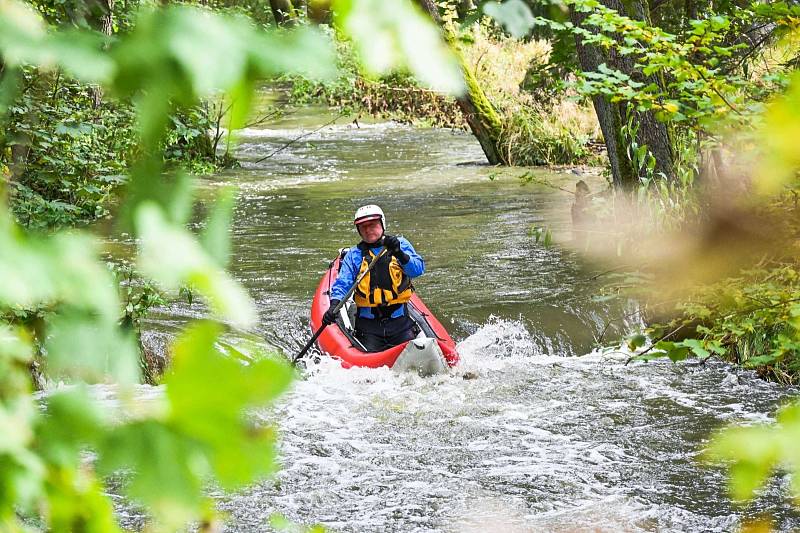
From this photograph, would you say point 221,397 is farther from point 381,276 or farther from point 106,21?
point 381,276

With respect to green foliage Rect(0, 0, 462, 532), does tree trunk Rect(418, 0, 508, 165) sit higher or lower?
higher

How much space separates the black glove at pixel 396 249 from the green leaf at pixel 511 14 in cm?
756

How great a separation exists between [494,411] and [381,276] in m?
1.71

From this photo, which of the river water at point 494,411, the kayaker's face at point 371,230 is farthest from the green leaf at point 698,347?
the kayaker's face at point 371,230

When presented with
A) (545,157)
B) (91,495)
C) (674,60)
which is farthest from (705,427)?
(545,157)

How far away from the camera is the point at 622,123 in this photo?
30.7ft

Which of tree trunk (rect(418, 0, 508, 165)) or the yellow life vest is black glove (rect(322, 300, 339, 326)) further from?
tree trunk (rect(418, 0, 508, 165))

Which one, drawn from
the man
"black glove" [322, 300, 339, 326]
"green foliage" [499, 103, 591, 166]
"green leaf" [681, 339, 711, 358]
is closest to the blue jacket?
the man

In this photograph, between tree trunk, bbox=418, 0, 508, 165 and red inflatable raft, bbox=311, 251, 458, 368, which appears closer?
red inflatable raft, bbox=311, 251, 458, 368

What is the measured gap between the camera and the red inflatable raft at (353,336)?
834cm

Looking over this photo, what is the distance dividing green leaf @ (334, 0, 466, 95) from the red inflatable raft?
7.64 meters

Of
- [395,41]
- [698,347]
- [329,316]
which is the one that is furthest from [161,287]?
[329,316]

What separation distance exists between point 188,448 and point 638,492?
598 cm

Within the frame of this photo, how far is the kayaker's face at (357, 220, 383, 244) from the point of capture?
866 centimetres
